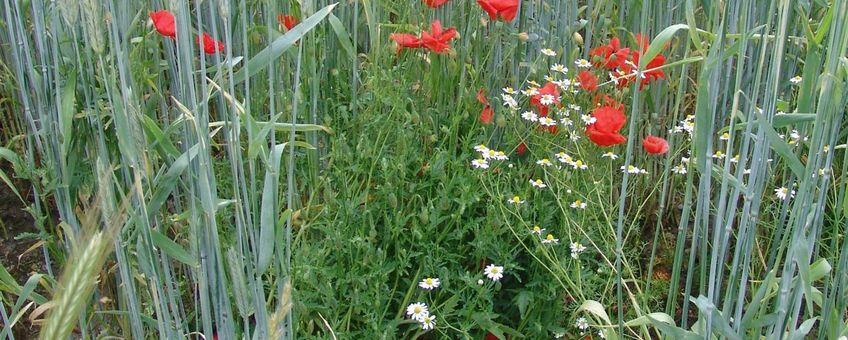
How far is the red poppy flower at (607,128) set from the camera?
4.22 feet

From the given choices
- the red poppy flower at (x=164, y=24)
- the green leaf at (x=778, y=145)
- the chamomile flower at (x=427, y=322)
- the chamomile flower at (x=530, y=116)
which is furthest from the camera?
the chamomile flower at (x=530, y=116)

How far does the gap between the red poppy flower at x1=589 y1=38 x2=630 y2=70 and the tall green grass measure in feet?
0.23

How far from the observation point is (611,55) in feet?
5.11

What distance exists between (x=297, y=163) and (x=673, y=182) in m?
0.78

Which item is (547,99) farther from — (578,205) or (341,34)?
(341,34)

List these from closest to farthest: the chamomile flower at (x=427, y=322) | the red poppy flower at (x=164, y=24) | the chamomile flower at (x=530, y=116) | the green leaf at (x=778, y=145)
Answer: the green leaf at (x=778, y=145)
the red poppy flower at (x=164, y=24)
the chamomile flower at (x=427, y=322)
the chamomile flower at (x=530, y=116)

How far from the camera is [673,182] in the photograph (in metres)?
1.77

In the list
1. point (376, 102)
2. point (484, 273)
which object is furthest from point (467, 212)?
point (376, 102)

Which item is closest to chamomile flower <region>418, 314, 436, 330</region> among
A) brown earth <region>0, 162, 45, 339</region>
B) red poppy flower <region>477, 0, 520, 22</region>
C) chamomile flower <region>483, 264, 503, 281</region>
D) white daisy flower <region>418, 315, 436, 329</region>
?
white daisy flower <region>418, 315, 436, 329</region>

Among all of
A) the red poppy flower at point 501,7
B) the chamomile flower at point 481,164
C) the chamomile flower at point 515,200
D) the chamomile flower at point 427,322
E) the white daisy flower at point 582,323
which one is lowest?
the white daisy flower at point 582,323

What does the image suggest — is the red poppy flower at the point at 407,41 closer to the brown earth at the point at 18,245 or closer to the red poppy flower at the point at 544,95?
the red poppy flower at the point at 544,95

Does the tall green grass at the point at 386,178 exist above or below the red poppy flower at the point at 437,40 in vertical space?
below

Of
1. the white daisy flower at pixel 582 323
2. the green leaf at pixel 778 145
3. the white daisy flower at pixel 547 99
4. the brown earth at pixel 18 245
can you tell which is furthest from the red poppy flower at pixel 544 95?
the brown earth at pixel 18 245

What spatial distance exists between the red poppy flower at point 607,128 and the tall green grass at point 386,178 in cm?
9
